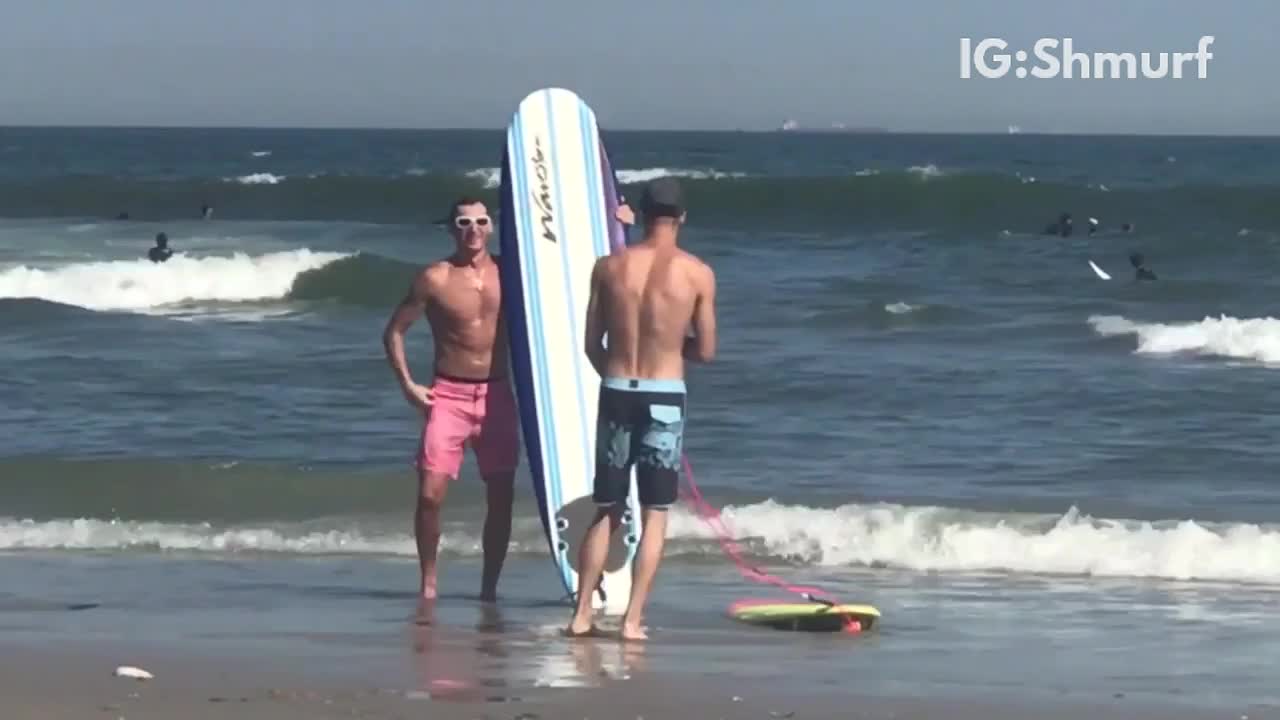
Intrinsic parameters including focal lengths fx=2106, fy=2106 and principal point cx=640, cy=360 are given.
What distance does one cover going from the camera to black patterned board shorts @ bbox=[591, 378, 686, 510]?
5699mm

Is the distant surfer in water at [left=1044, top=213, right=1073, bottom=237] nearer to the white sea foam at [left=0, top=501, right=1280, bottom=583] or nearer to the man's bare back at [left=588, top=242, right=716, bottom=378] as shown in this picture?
the white sea foam at [left=0, top=501, right=1280, bottom=583]

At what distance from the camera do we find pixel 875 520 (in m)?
8.77

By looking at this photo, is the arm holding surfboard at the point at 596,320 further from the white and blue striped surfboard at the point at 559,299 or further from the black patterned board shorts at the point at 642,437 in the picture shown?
the white and blue striped surfboard at the point at 559,299

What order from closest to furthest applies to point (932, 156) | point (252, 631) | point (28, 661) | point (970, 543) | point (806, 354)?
point (28, 661)
point (252, 631)
point (970, 543)
point (806, 354)
point (932, 156)

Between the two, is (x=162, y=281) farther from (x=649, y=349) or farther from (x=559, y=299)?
(x=649, y=349)

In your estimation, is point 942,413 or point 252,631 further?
point 942,413

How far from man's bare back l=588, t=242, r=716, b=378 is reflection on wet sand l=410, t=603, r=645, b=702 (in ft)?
2.53

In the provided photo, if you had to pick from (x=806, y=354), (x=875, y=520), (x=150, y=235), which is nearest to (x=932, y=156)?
(x=150, y=235)

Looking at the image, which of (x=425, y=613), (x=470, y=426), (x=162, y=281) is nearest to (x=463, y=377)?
(x=470, y=426)

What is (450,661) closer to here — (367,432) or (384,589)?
(384,589)

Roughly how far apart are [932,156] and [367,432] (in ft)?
201

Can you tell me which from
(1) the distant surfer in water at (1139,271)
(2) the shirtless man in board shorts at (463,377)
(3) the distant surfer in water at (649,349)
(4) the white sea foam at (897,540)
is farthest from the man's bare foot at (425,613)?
(1) the distant surfer in water at (1139,271)

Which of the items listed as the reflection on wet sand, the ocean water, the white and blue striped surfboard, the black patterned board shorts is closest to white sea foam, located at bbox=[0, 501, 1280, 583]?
the ocean water

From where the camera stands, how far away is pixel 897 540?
856cm
